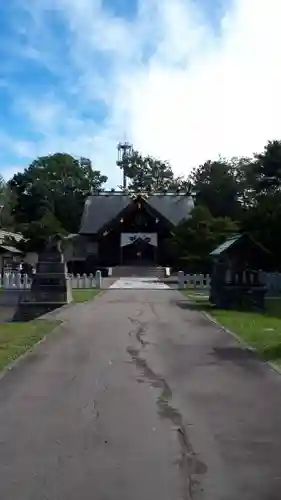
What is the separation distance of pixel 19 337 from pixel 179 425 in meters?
8.65

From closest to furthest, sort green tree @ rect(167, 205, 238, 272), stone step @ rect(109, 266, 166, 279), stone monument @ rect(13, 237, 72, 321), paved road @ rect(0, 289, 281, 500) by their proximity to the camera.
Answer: paved road @ rect(0, 289, 281, 500), stone monument @ rect(13, 237, 72, 321), green tree @ rect(167, 205, 238, 272), stone step @ rect(109, 266, 166, 279)

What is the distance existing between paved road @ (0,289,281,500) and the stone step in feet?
136

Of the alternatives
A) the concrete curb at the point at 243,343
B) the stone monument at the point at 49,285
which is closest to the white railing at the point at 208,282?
the stone monument at the point at 49,285

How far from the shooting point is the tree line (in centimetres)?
3594

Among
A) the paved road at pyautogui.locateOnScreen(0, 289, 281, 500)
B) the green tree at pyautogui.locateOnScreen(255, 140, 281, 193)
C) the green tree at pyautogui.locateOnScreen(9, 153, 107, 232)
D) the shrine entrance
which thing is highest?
the green tree at pyautogui.locateOnScreen(9, 153, 107, 232)

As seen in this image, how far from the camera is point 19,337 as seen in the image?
15203mm

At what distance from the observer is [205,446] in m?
6.32

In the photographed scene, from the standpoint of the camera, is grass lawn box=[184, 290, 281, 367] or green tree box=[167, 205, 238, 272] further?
green tree box=[167, 205, 238, 272]

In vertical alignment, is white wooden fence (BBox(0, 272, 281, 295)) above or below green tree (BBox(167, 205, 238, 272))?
below

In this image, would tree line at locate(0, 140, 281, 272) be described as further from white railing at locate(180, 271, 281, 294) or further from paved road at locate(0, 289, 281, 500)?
paved road at locate(0, 289, 281, 500)

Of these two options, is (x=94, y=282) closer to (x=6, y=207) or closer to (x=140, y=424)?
(x=140, y=424)

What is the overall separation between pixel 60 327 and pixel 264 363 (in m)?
7.40

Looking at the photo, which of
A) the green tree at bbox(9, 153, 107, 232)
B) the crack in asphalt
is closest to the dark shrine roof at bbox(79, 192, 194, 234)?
the green tree at bbox(9, 153, 107, 232)

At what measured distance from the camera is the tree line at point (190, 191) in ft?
118
